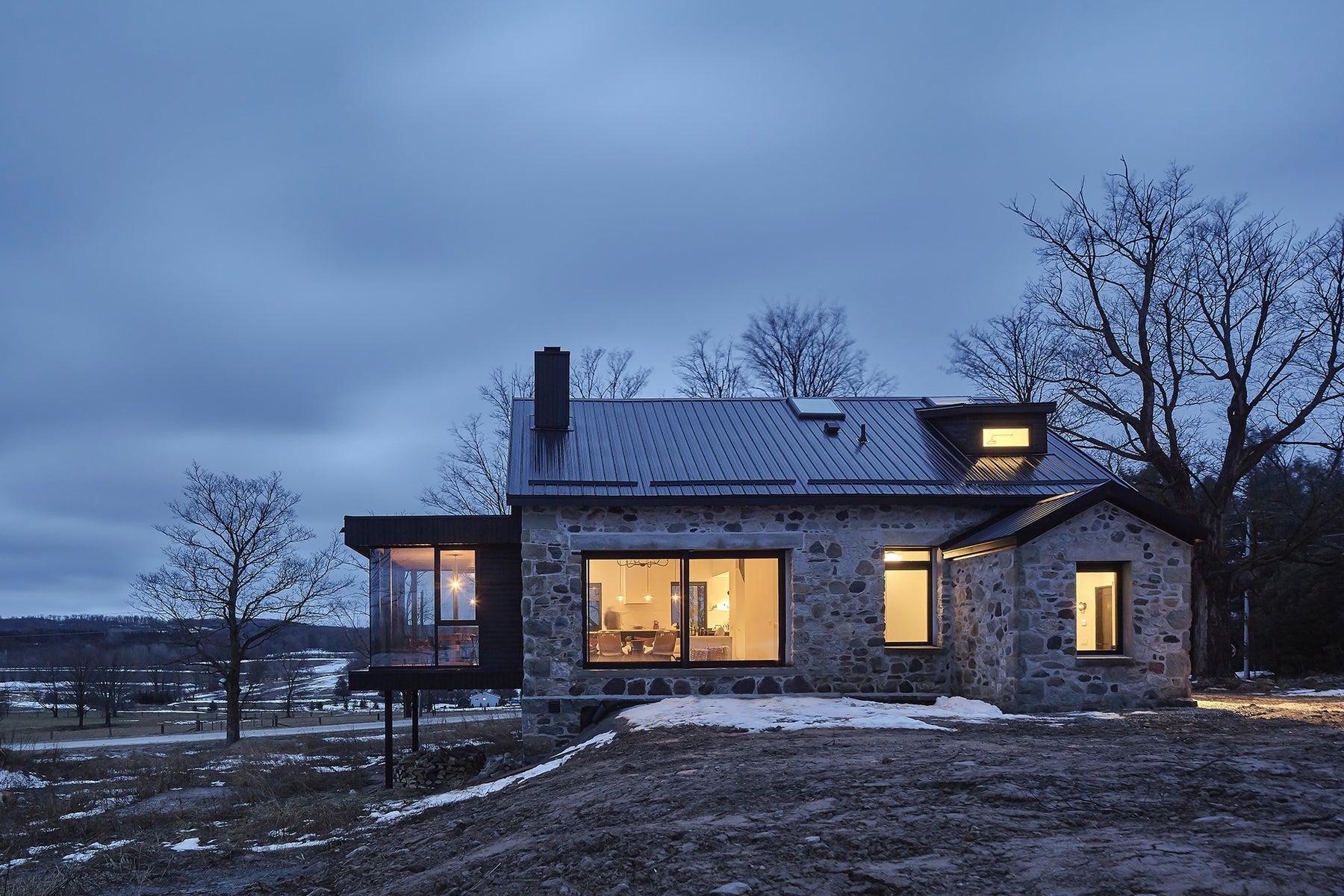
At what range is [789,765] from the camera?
22.0 ft

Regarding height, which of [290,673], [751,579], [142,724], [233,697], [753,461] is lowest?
[142,724]

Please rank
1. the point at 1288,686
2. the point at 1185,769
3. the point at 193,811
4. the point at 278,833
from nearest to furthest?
the point at 1185,769
the point at 278,833
the point at 193,811
the point at 1288,686

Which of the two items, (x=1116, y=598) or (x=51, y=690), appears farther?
(x=51, y=690)

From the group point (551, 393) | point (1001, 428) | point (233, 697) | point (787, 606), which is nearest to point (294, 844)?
point (787, 606)

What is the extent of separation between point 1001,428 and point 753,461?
4426mm

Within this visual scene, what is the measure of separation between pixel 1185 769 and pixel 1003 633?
595cm

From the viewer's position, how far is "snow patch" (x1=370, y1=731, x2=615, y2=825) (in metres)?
8.98

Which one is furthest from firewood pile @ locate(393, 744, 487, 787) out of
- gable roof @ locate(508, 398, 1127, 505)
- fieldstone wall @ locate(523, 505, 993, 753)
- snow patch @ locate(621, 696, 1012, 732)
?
gable roof @ locate(508, 398, 1127, 505)

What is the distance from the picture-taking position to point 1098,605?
1213 centimetres

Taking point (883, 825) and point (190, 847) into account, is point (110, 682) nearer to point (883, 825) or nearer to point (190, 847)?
point (190, 847)

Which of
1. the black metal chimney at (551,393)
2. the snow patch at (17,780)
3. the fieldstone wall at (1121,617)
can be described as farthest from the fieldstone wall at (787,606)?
the snow patch at (17,780)

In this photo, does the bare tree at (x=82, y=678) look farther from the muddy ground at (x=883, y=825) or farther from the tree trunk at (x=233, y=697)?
the muddy ground at (x=883, y=825)

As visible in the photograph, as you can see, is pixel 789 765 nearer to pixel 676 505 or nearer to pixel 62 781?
pixel 676 505

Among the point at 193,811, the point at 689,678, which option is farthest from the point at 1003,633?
the point at 193,811
